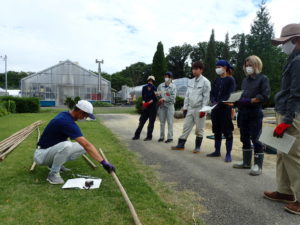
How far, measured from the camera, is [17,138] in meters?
7.11

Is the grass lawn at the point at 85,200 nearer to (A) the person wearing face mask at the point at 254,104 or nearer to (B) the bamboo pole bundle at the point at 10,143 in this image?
(B) the bamboo pole bundle at the point at 10,143

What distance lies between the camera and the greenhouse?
32031 millimetres

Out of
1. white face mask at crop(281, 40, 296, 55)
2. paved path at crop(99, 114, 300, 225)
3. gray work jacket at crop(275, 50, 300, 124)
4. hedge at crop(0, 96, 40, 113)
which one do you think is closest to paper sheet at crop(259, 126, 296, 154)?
gray work jacket at crop(275, 50, 300, 124)

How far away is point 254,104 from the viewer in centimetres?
441

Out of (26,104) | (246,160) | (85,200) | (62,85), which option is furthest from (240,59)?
(85,200)

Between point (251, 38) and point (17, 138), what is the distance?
43923mm

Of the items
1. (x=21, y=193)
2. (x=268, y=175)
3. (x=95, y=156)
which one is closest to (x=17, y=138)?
(x=21, y=193)

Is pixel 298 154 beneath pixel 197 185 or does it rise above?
above

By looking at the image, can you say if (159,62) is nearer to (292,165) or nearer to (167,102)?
(167,102)

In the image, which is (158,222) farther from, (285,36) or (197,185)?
(285,36)

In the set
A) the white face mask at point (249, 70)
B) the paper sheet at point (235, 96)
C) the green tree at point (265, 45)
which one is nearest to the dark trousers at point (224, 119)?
the paper sheet at point (235, 96)

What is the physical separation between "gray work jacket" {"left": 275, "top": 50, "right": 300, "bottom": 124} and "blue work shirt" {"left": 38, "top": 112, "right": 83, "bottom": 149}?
8.43 feet

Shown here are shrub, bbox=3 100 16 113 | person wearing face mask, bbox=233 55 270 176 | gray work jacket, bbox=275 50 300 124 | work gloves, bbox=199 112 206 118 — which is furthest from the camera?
shrub, bbox=3 100 16 113

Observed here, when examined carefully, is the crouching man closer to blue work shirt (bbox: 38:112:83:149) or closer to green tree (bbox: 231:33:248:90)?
blue work shirt (bbox: 38:112:83:149)
